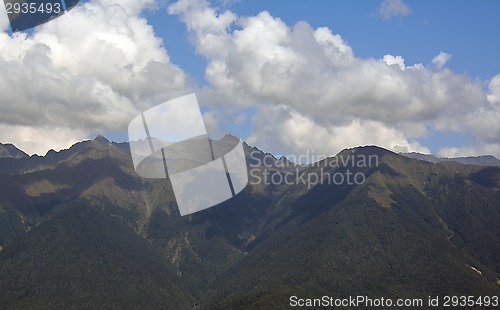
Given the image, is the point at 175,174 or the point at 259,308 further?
the point at 259,308

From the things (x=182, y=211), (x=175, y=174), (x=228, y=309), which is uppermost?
(x=175, y=174)

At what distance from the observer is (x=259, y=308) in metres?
184

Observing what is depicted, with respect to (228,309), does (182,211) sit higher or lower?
higher

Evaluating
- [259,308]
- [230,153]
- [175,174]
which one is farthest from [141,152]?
[259,308]

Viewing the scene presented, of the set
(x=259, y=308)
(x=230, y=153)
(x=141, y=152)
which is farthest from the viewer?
(x=259, y=308)

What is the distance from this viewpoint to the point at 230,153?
80.6 ft

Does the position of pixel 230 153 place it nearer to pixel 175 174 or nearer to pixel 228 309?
pixel 175 174

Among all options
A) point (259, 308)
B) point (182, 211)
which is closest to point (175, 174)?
point (182, 211)

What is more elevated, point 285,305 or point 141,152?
point 141,152

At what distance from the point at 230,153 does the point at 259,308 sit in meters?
169

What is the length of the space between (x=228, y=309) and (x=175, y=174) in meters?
175

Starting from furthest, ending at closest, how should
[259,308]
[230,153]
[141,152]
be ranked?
[259,308], [141,152], [230,153]

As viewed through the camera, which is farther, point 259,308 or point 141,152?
point 259,308

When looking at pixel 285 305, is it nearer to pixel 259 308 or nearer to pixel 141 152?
pixel 259 308
